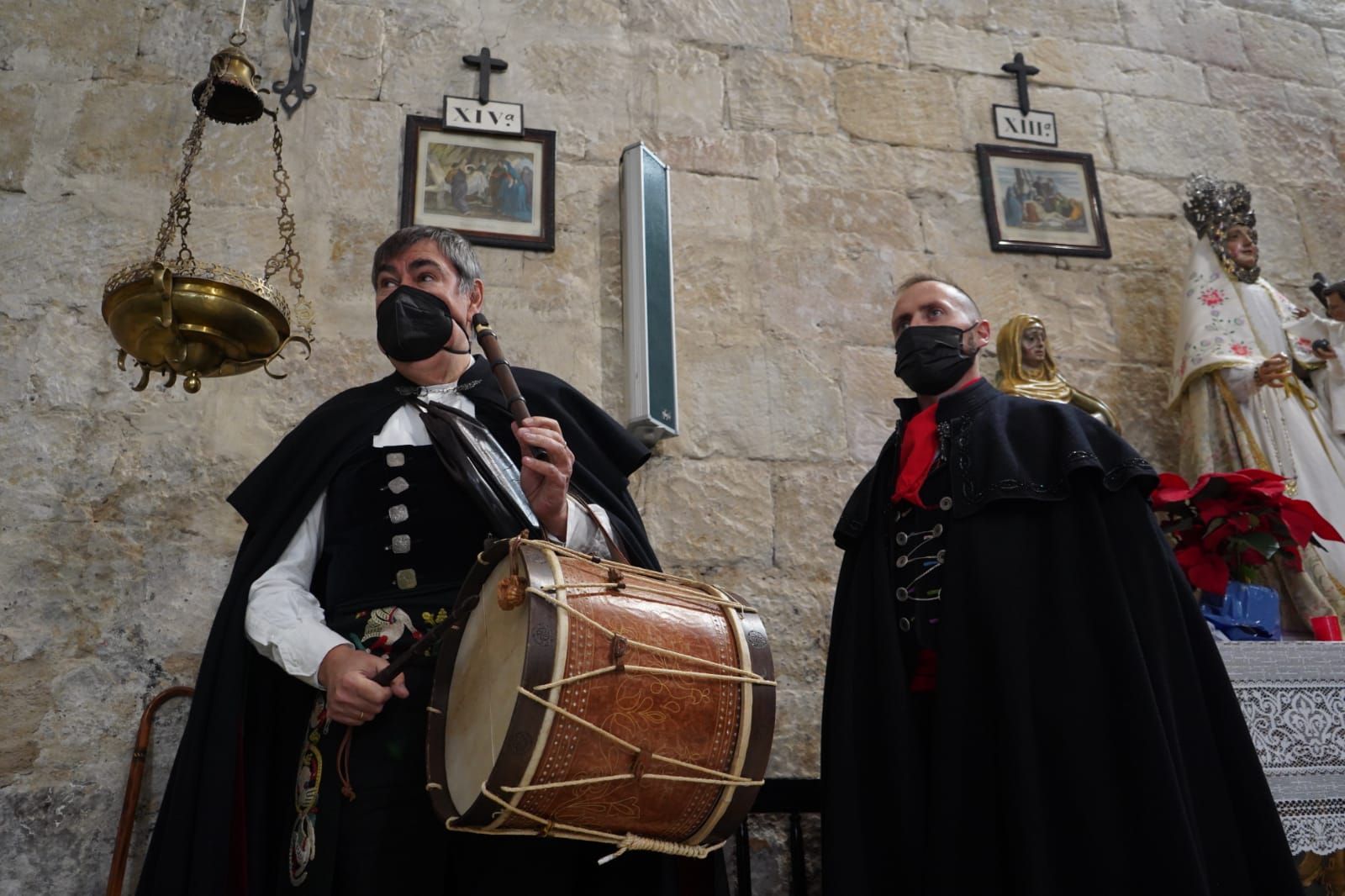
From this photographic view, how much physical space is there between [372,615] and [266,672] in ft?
1.06

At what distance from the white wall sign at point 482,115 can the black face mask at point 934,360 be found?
1663 mm

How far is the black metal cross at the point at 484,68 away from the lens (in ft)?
12.0

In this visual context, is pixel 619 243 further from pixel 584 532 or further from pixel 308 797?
pixel 308 797

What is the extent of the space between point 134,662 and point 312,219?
1.41 m

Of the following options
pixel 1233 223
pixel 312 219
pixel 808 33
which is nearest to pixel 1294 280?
pixel 1233 223

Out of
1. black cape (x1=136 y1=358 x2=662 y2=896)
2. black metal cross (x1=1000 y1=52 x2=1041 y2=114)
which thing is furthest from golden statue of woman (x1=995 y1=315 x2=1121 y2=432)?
black cape (x1=136 y1=358 x2=662 y2=896)

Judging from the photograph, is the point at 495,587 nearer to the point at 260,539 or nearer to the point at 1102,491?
the point at 260,539

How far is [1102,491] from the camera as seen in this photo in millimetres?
2312

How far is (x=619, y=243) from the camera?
361cm

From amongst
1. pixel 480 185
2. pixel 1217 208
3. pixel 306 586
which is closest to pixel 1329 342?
pixel 1217 208

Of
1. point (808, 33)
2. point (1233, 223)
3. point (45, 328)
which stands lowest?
point (45, 328)

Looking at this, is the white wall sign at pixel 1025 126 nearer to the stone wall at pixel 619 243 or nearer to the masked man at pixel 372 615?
the stone wall at pixel 619 243

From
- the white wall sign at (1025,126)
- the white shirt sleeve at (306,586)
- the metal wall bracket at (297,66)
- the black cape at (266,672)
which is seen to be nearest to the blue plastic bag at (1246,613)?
the black cape at (266,672)

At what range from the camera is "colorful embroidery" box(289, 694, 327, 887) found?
6.19 ft
